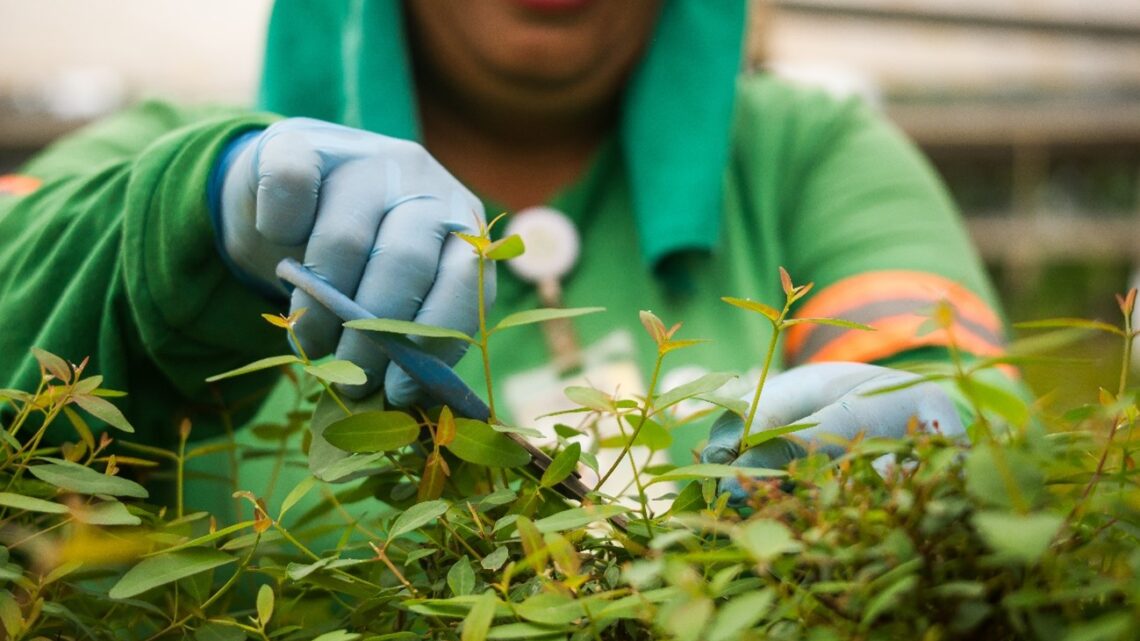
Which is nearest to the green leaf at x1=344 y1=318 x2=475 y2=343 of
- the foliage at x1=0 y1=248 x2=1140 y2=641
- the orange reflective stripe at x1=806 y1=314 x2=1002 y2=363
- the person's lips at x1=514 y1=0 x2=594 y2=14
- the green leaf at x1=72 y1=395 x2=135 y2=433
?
the foliage at x1=0 y1=248 x2=1140 y2=641

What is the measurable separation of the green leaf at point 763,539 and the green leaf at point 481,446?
0.17 meters

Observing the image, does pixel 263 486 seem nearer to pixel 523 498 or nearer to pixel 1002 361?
pixel 523 498

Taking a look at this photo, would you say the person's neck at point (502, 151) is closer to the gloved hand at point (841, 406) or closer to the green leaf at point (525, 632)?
the gloved hand at point (841, 406)

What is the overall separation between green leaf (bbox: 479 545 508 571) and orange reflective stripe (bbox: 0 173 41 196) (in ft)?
2.66

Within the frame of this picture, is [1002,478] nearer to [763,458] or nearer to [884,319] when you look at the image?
[763,458]

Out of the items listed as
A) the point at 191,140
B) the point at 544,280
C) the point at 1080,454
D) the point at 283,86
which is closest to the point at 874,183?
the point at 544,280

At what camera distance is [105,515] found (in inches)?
18.3

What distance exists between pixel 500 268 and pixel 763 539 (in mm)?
965

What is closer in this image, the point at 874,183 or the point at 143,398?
the point at 143,398

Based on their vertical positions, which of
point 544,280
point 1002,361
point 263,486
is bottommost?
point 263,486

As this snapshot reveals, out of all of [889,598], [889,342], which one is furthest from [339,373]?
[889,342]

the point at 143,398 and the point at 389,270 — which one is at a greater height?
the point at 389,270

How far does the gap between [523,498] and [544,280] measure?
766 mm

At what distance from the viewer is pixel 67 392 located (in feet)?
1.60
